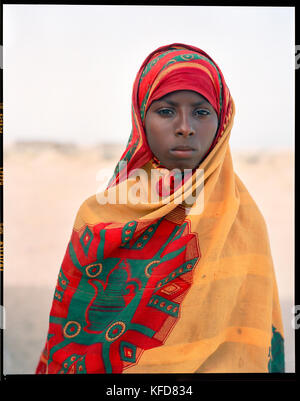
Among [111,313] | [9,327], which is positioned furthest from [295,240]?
[9,327]

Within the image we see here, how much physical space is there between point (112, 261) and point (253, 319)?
59 centimetres

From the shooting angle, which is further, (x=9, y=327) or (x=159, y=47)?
(x=9, y=327)

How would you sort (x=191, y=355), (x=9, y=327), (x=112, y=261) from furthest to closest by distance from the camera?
(x=9, y=327) < (x=112, y=261) < (x=191, y=355)

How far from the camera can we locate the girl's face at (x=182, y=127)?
1.79 meters

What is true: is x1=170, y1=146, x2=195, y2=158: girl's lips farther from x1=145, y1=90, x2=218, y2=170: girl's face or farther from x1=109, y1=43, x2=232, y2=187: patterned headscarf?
x1=109, y1=43, x2=232, y2=187: patterned headscarf

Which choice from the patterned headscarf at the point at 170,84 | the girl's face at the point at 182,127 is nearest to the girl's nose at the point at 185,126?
the girl's face at the point at 182,127

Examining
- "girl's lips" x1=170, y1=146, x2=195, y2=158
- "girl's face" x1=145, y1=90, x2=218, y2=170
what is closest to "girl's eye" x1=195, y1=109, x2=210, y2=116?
"girl's face" x1=145, y1=90, x2=218, y2=170

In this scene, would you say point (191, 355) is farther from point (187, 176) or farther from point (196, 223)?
point (187, 176)

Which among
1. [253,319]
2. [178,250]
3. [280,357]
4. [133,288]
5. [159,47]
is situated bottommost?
[280,357]

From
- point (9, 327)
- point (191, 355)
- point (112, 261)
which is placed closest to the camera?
point (191, 355)

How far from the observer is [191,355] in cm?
178

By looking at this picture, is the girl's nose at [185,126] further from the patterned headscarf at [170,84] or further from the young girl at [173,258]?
the patterned headscarf at [170,84]

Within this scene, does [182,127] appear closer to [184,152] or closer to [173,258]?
[184,152]

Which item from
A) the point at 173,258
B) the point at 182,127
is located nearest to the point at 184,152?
the point at 182,127
